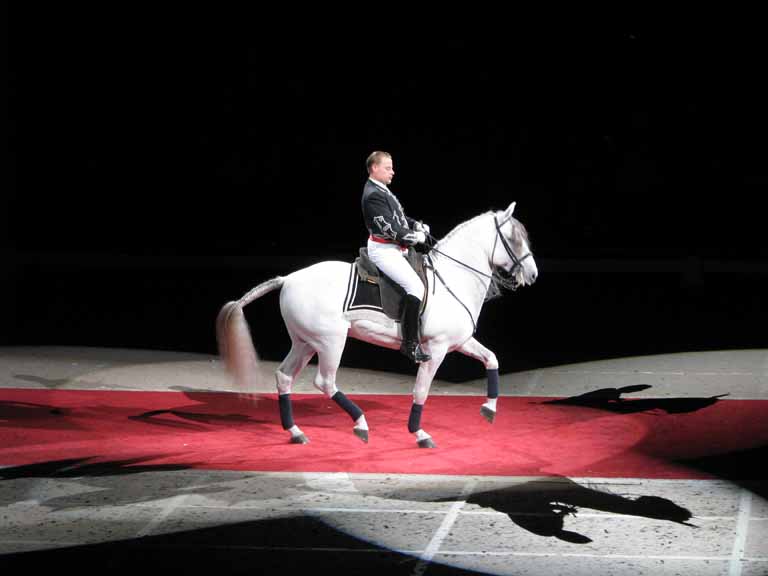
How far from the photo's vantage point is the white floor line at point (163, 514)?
19.5 ft

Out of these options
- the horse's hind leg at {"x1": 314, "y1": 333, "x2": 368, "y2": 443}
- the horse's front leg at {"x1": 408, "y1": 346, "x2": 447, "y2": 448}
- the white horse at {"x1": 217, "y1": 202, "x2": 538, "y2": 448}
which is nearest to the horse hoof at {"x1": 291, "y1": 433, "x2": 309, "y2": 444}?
the white horse at {"x1": 217, "y1": 202, "x2": 538, "y2": 448}

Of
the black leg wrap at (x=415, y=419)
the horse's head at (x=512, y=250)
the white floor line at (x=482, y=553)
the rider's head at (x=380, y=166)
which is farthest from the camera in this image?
the horse's head at (x=512, y=250)

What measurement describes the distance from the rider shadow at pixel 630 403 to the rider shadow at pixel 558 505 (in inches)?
102

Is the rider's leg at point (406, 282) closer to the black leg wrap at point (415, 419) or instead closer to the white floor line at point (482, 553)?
the black leg wrap at point (415, 419)

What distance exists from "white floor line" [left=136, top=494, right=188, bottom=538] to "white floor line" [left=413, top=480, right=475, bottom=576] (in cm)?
149

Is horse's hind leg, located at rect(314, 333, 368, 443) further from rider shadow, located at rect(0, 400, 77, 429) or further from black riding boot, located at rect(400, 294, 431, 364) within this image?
rider shadow, located at rect(0, 400, 77, 429)

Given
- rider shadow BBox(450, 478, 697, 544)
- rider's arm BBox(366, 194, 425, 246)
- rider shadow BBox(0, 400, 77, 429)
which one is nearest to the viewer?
rider shadow BBox(450, 478, 697, 544)

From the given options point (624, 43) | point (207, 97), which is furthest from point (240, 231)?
point (624, 43)

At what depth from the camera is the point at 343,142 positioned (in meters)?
20.7

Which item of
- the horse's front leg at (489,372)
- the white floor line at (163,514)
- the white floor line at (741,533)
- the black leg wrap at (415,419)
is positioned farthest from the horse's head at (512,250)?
the white floor line at (163,514)

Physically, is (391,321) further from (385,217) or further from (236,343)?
(236,343)

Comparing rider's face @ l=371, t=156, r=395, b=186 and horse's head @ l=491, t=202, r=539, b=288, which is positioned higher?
rider's face @ l=371, t=156, r=395, b=186

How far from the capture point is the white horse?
800cm

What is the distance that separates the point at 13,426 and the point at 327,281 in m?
2.79
